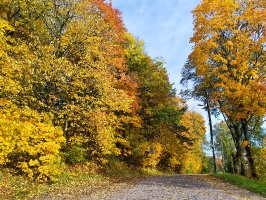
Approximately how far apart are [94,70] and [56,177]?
6245 millimetres

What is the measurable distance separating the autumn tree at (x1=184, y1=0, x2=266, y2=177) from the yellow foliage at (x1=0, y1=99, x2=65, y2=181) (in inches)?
441

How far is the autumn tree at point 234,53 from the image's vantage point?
15.7 m

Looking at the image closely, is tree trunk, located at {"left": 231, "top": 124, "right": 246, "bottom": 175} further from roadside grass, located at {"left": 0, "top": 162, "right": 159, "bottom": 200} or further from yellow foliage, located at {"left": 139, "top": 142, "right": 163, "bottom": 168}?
roadside grass, located at {"left": 0, "top": 162, "right": 159, "bottom": 200}

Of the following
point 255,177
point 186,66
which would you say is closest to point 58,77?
point 186,66

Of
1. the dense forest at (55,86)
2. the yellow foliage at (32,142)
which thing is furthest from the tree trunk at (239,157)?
the yellow foliage at (32,142)

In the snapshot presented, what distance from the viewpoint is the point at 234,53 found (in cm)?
1703

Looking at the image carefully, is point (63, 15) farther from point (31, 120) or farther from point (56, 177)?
point (56, 177)

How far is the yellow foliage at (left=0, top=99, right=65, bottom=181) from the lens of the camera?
32.7 ft

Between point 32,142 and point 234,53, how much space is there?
13908mm

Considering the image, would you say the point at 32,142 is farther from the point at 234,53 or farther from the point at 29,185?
the point at 234,53

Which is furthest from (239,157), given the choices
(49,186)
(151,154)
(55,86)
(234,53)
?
(55,86)

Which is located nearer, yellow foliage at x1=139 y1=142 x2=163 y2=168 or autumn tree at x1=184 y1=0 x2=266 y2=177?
autumn tree at x1=184 y1=0 x2=266 y2=177

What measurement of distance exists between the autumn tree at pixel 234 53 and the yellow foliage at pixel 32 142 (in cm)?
1120

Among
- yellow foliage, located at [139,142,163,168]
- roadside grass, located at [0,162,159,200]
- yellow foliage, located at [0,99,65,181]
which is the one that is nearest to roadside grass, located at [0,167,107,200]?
roadside grass, located at [0,162,159,200]
